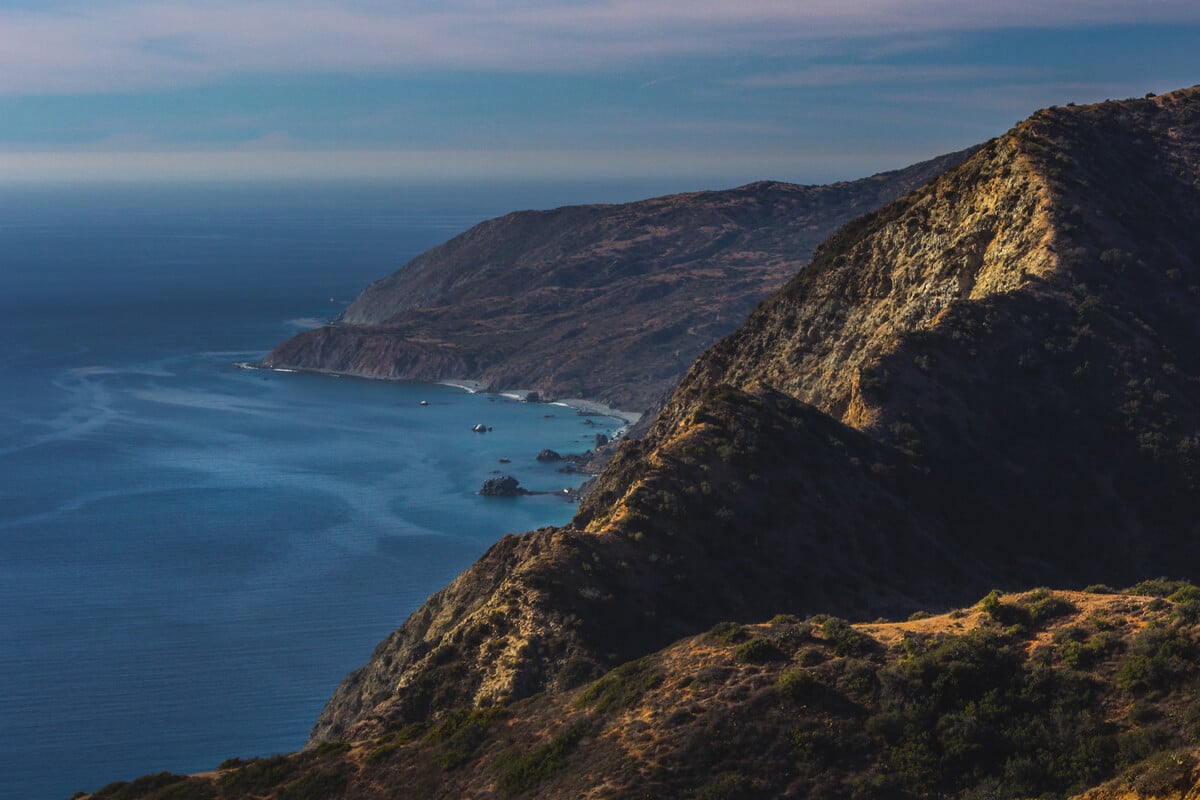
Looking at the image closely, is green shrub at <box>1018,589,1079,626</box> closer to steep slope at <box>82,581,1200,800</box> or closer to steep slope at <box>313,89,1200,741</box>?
steep slope at <box>82,581,1200,800</box>

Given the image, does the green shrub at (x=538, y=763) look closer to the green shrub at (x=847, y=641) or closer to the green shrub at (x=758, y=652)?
the green shrub at (x=758, y=652)

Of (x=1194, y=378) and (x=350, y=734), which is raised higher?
(x=1194, y=378)

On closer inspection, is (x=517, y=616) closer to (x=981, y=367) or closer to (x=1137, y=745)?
(x=1137, y=745)

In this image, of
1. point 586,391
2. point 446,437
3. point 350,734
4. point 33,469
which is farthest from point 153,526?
point 350,734

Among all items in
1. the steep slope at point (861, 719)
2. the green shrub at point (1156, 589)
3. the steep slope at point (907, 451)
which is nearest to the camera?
the steep slope at point (861, 719)

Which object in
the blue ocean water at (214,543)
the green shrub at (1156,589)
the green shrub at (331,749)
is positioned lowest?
the blue ocean water at (214,543)

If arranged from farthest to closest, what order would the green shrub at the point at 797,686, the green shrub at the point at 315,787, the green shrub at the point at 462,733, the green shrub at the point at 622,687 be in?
the green shrub at the point at 315,787, the green shrub at the point at 462,733, the green shrub at the point at 622,687, the green shrub at the point at 797,686

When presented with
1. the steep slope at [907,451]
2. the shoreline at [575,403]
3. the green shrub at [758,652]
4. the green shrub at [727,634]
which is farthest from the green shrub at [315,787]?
the shoreline at [575,403]
